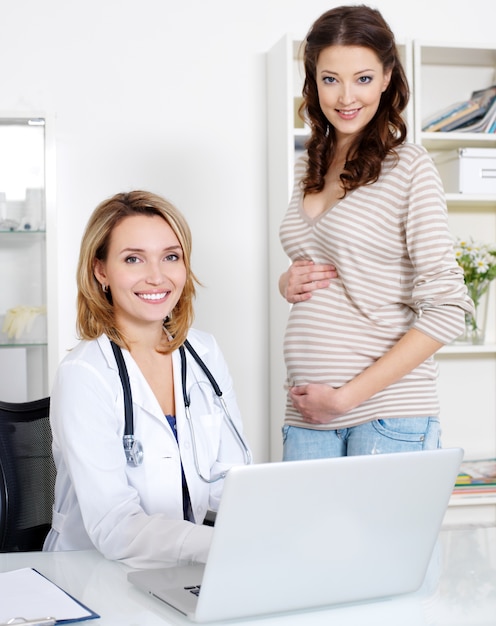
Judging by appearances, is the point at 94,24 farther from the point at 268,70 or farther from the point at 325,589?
the point at 325,589

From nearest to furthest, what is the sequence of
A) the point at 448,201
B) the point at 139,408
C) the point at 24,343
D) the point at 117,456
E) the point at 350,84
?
the point at 117,456
the point at 139,408
the point at 350,84
the point at 24,343
the point at 448,201

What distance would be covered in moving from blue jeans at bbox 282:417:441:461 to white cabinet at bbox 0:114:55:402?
1378 mm

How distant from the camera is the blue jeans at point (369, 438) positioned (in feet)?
5.83

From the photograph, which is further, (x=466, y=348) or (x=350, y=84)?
(x=466, y=348)

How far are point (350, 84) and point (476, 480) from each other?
1.82 metres

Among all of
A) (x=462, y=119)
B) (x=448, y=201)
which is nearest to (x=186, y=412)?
(x=448, y=201)

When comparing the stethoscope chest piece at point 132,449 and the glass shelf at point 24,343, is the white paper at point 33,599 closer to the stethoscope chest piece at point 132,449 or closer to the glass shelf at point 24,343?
the stethoscope chest piece at point 132,449

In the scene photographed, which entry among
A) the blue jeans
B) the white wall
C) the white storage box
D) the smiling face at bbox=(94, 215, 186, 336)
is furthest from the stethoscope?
the white storage box

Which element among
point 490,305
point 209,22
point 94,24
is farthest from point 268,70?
point 490,305

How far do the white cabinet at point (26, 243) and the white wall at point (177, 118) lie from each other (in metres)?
0.22

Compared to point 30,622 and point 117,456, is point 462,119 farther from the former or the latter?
point 30,622

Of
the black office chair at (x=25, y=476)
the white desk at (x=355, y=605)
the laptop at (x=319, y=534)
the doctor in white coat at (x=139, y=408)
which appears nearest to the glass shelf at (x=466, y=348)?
the doctor in white coat at (x=139, y=408)

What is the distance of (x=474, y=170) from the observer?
3.21 m

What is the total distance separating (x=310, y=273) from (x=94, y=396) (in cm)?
60
